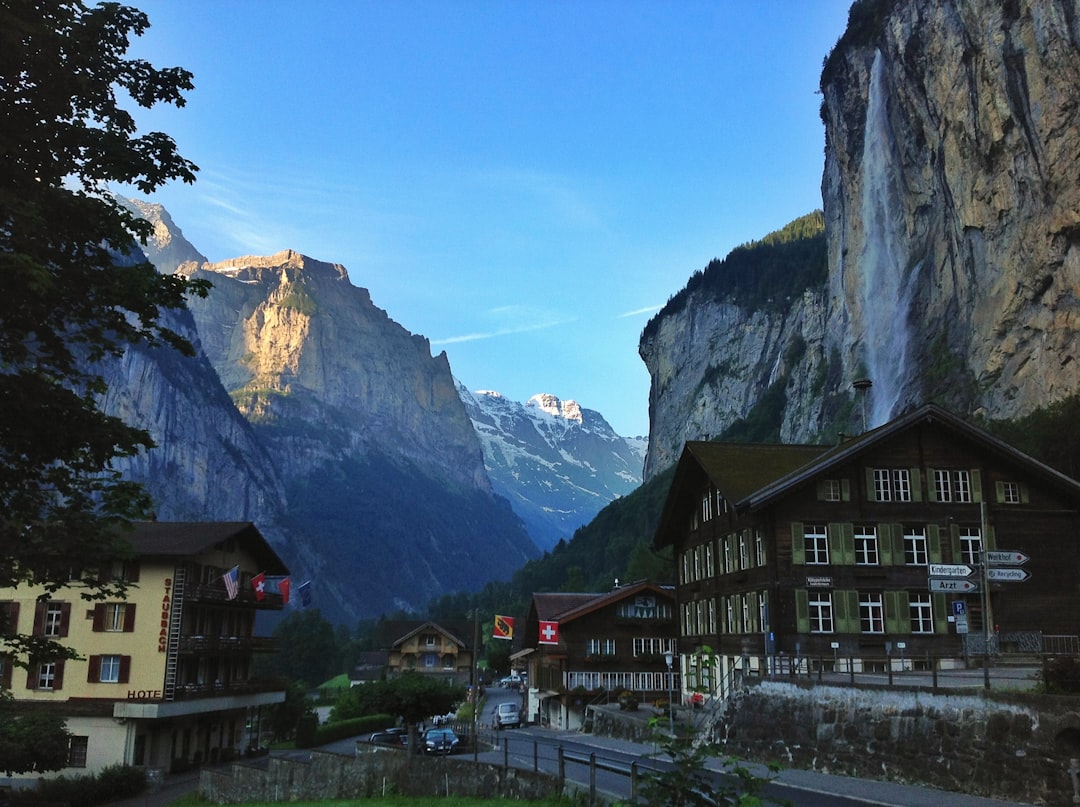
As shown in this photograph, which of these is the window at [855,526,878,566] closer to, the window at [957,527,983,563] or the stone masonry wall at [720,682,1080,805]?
the window at [957,527,983,563]

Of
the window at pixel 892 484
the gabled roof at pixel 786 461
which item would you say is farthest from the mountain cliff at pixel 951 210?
the window at pixel 892 484

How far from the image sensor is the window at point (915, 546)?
40.4 meters

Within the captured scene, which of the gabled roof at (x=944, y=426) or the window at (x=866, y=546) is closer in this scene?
the gabled roof at (x=944, y=426)

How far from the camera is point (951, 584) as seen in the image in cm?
2473

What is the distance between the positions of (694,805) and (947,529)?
3477 centimetres

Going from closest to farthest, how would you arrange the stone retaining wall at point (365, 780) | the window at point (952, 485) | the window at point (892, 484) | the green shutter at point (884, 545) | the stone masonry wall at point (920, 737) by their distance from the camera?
the stone masonry wall at point (920, 737), the stone retaining wall at point (365, 780), the green shutter at point (884, 545), the window at point (892, 484), the window at point (952, 485)

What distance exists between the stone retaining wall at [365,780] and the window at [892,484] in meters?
22.4

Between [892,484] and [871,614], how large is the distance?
18.9 feet

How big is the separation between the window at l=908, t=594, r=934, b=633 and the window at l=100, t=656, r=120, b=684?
38.3 metres

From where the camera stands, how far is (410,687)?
51.9m

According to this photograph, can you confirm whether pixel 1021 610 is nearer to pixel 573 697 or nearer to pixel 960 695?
pixel 960 695

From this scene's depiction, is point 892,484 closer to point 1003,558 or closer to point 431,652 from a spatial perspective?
point 1003,558

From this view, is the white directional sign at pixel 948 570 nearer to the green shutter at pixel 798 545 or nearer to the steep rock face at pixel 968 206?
the green shutter at pixel 798 545

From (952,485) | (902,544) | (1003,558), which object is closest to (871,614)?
(902,544)
